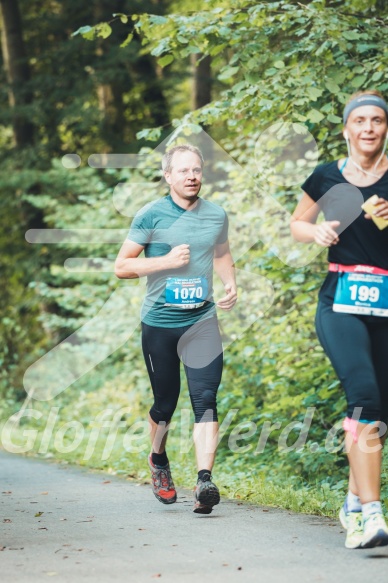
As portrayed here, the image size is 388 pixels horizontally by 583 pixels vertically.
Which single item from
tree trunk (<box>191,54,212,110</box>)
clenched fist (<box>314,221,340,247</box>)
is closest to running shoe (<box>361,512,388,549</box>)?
clenched fist (<box>314,221,340,247</box>)

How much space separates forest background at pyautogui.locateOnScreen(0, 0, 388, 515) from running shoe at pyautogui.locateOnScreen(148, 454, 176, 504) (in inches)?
24.0

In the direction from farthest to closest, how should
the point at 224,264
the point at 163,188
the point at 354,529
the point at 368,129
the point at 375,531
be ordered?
the point at 163,188 < the point at 224,264 < the point at 368,129 < the point at 354,529 < the point at 375,531

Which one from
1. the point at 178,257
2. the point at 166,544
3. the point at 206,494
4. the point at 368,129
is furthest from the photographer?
the point at 178,257

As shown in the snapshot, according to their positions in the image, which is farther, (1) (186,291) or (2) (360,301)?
(1) (186,291)

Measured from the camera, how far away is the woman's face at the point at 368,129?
5.15 meters

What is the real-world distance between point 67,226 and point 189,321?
40.4ft

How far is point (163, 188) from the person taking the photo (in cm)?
1464

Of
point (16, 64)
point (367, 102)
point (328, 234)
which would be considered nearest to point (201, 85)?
point (16, 64)

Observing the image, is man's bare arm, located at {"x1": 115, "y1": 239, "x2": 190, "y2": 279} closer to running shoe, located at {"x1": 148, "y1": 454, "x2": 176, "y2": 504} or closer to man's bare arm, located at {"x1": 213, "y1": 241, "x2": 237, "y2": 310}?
man's bare arm, located at {"x1": 213, "y1": 241, "x2": 237, "y2": 310}

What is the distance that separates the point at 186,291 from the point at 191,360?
45cm

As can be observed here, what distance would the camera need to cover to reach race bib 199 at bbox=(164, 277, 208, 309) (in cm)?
655

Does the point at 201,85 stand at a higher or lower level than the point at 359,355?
higher

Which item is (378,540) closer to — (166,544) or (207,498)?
(166,544)

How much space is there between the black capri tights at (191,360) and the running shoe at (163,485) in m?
0.53
